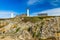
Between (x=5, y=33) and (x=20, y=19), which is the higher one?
(x=20, y=19)

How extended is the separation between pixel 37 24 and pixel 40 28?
5.46 feet

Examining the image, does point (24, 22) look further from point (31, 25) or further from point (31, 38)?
point (31, 38)

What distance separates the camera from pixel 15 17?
43156 millimetres

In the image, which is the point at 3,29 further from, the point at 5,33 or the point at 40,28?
the point at 40,28

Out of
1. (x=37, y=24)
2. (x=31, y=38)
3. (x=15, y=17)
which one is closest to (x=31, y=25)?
(x=37, y=24)

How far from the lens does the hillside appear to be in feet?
115

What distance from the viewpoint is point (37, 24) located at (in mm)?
37719

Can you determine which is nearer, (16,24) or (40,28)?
(40,28)

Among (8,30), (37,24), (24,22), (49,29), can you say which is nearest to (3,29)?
(8,30)

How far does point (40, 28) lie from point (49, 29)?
1.73 m

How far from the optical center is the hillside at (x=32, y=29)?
115 ft

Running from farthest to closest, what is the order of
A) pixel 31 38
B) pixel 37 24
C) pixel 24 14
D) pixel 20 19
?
pixel 24 14
pixel 20 19
pixel 37 24
pixel 31 38

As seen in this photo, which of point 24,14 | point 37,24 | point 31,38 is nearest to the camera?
point 31,38

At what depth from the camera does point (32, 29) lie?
36656mm
